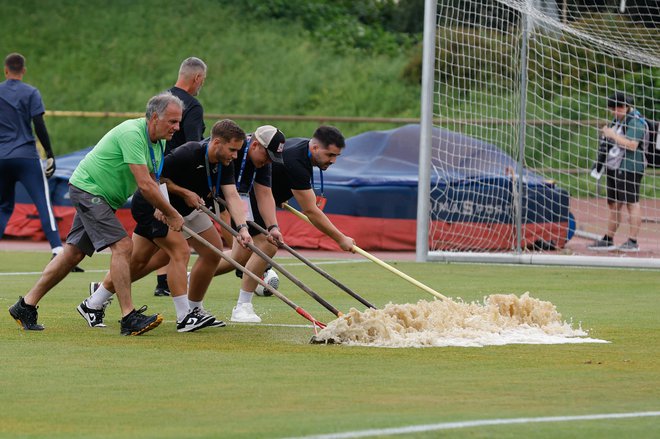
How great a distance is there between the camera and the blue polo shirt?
14789 millimetres

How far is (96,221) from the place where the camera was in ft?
29.7

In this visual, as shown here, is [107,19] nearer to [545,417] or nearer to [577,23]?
[577,23]

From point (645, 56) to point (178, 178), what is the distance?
27.3ft

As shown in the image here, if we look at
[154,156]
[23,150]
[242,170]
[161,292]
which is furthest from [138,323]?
[23,150]

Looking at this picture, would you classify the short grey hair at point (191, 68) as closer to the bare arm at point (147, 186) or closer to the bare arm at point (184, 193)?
the bare arm at point (184, 193)

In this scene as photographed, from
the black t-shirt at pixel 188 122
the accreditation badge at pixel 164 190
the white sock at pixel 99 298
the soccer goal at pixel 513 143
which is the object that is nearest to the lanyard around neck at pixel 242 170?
the accreditation badge at pixel 164 190

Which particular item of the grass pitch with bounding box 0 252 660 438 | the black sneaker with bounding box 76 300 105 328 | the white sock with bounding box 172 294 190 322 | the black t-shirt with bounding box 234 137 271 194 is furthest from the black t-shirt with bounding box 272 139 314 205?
the black sneaker with bounding box 76 300 105 328

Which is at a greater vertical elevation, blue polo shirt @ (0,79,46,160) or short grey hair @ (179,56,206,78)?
short grey hair @ (179,56,206,78)

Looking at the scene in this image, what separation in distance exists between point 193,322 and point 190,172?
1.04 meters

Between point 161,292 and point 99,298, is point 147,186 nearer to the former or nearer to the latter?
point 99,298

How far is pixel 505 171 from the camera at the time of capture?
18344mm

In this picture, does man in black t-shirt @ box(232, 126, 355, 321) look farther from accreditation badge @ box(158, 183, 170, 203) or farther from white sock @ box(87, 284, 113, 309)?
white sock @ box(87, 284, 113, 309)

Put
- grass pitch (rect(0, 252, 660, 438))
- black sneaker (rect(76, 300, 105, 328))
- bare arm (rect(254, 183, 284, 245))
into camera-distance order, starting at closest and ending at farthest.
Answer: grass pitch (rect(0, 252, 660, 438))
black sneaker (rect(76, 300, 105, 328))
bare arm (rect(254, 183, 284, 245))

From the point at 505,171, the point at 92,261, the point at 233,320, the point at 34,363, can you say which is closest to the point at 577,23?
the point at 505,171
